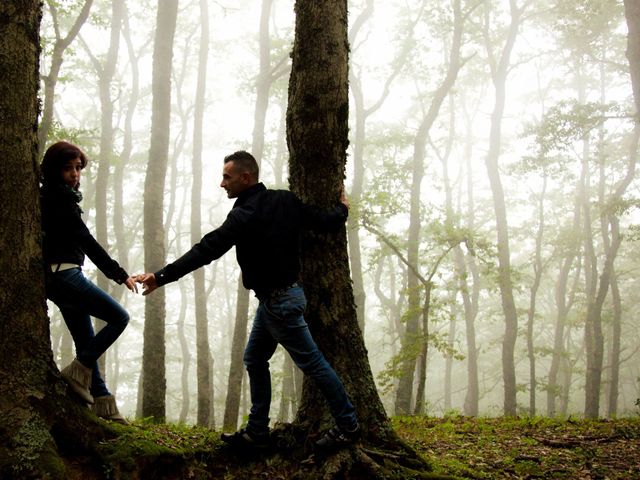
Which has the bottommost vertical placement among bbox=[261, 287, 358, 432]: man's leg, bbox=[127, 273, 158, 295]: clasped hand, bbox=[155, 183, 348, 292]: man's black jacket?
bbox=[261, 287, 358, 432]: man's leg

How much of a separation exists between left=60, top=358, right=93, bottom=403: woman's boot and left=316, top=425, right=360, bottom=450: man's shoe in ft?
5.85

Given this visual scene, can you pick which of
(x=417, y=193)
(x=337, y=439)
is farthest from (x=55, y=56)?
(x=417, y=193)

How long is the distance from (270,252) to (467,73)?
93.0 feet

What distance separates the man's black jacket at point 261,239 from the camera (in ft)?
11.6

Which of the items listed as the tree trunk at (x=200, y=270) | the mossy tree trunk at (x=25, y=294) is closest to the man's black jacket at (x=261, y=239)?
the mossy tree trunk at (x=25, y=294)

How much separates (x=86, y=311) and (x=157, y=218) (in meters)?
6.59

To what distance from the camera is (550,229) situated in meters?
30.4

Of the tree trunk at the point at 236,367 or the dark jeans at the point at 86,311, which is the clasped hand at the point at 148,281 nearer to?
the dark jeans at the point at 86,311

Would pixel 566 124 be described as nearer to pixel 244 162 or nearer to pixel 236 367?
pixel 236 367

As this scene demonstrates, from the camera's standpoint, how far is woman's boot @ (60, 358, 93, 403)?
3611 mm

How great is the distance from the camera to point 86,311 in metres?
3.94

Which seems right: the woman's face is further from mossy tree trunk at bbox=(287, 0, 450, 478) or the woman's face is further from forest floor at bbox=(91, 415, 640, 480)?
forest floor at bbox=(91, 415, 640, 480)

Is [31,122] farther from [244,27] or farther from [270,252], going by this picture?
[244,27]

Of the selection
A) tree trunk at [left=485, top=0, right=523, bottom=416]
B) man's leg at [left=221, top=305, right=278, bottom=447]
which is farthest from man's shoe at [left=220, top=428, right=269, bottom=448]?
tree trunk at [left=485, top=0, right=523, bottom=416]
